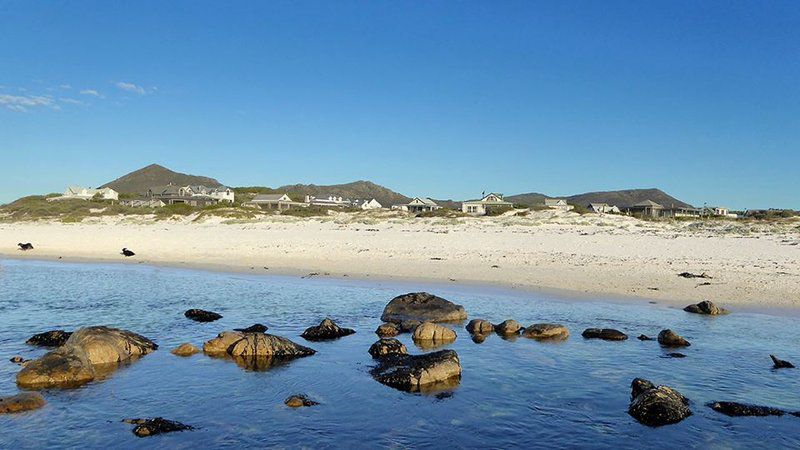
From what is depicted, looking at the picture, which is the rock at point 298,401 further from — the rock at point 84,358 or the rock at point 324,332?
the rock at point 324,332

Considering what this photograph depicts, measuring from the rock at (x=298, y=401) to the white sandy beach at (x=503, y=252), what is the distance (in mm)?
14332

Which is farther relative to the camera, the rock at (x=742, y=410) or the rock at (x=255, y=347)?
the rock at (x=255, y=347)

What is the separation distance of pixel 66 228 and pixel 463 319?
170ft

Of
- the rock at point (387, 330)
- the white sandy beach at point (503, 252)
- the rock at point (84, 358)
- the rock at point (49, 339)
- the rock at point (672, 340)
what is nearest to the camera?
the rock at point (84, 358)

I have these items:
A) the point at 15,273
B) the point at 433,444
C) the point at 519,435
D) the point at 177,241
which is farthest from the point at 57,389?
the point at 177,241

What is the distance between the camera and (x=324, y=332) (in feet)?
50.1

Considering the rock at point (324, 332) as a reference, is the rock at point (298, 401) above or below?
below

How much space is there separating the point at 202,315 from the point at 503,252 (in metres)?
18.9

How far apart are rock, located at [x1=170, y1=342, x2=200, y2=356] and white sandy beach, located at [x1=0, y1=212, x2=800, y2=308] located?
1372 cm

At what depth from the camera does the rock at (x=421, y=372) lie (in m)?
11.2

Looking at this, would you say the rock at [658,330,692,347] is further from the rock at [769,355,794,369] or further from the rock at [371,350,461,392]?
the rock at [371,350,461,392]

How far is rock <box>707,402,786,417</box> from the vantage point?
9.55 meters

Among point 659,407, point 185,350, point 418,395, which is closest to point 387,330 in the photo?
point 185,350

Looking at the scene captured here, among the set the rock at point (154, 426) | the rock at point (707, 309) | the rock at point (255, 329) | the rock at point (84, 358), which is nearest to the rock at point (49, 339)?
the rock at point (84, 358)
